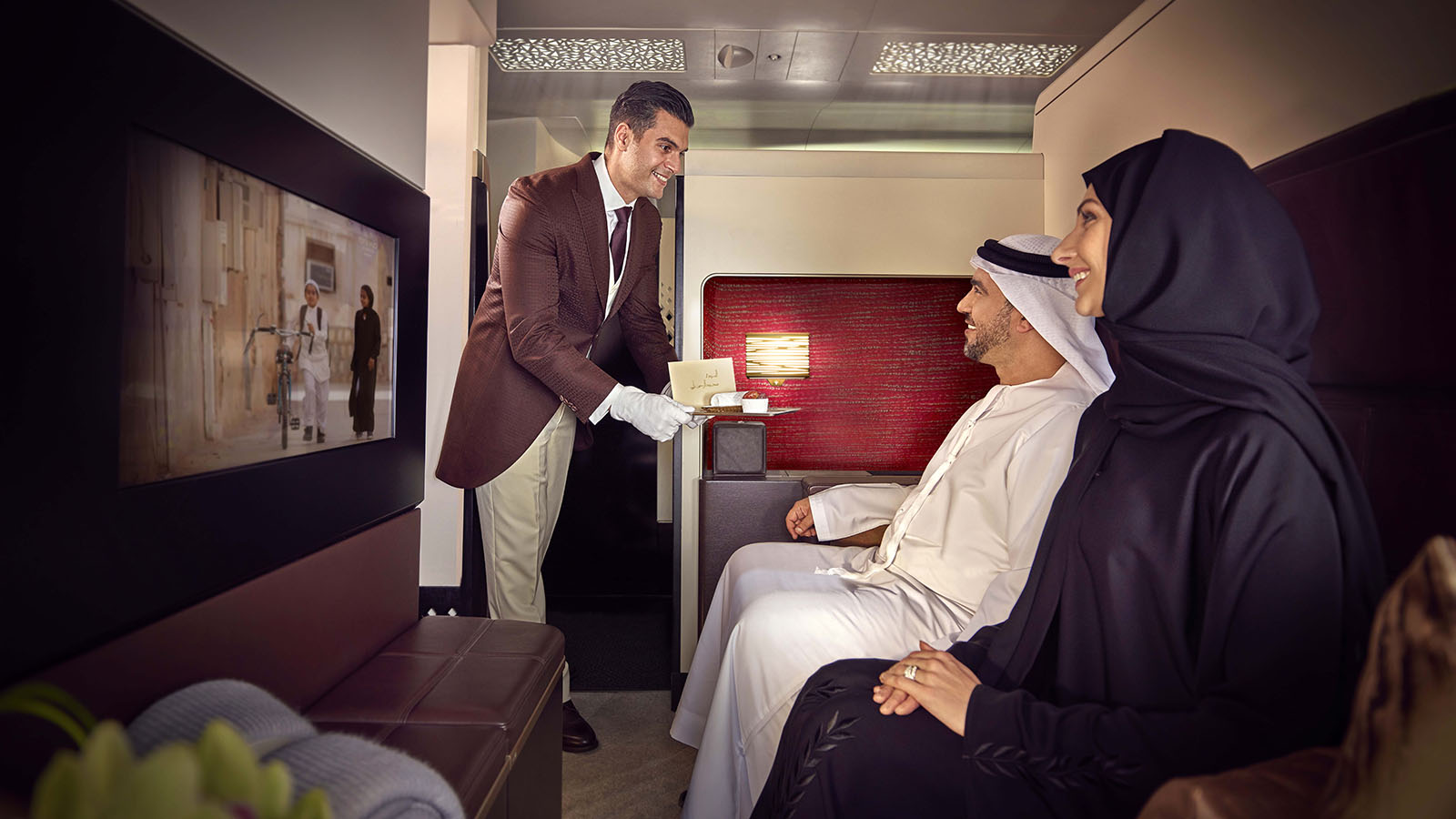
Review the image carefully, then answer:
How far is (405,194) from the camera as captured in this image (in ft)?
6.58

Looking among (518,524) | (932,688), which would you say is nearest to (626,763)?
(518,524)

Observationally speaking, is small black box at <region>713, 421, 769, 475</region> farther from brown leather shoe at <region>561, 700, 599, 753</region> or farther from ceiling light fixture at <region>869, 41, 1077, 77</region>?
ceiling light fixture at <region>869, 41, 1077, 77</region>

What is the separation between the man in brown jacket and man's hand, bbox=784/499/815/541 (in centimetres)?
56

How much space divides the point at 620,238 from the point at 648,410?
0.71m

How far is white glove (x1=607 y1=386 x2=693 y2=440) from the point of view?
2732mm

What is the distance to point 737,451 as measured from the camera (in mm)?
3342

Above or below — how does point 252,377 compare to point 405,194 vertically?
below

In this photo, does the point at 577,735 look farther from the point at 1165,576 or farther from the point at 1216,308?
the point at 1216,308

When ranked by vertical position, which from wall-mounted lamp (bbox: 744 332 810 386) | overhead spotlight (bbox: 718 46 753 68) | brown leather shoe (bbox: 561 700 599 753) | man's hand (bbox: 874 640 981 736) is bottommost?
brown leather shoe (bbox: 561 700 599 753)

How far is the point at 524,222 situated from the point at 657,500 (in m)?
2.42

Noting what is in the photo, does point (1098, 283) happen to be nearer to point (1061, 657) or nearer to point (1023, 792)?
point (1061, 657)

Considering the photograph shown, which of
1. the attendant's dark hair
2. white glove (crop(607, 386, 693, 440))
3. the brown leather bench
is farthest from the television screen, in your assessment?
the attendant's dark hair

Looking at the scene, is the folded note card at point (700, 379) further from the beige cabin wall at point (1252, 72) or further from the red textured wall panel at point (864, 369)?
the beige cabin wall at point (1252, 72)

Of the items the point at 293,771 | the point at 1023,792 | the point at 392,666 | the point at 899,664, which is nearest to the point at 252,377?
the point at 392,666
